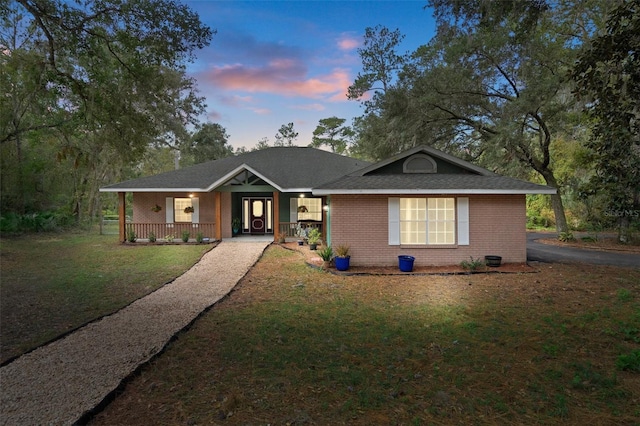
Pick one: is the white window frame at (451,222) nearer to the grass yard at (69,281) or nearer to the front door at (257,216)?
the grass yard at (69,281)

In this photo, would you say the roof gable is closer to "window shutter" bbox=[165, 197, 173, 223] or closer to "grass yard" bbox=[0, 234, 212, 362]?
"grass yard" bbox=[0, 234, 212, 362]

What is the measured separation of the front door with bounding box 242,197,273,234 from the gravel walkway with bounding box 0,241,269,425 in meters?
10.6

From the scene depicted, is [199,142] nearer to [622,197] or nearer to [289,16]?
[289,16]

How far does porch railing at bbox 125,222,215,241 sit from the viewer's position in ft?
57.9

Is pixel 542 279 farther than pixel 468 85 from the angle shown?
No

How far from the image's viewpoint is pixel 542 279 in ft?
32.0

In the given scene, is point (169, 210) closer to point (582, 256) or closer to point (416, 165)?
point (416, 165)

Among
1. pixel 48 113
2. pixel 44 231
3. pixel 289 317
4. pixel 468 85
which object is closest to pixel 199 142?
pixel 44 231

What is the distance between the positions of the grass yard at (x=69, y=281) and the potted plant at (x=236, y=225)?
120 inches

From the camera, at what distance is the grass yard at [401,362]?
3619mm

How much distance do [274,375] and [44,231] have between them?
26.0m

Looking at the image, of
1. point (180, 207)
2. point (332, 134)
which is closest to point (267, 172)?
point (180, 207)

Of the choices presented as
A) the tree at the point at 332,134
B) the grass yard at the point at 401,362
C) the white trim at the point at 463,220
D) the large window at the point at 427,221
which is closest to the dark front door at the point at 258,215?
the large window at the point at 427,221

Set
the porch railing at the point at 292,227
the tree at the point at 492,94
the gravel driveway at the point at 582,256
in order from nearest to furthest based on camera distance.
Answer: the gravel driveway at the point at 582,256, the tree at the point at 492,94, the porch railing at the point at 292,227
